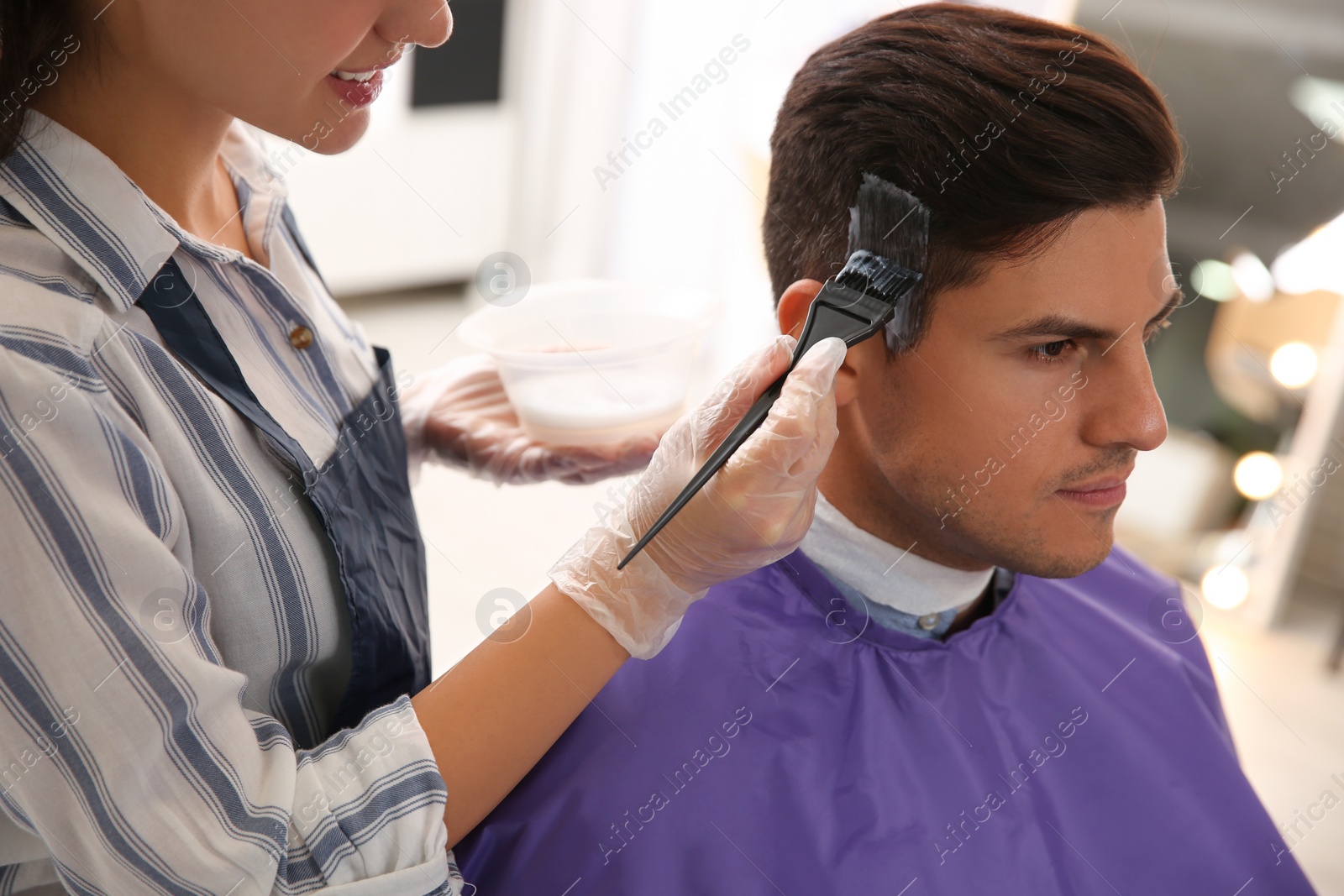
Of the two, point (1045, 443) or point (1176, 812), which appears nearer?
point (1045, 443)

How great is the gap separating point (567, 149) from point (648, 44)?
2.04ft

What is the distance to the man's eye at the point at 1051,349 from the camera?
1205 mm

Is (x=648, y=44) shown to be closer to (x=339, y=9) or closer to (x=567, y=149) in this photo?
(x=567, y=149)

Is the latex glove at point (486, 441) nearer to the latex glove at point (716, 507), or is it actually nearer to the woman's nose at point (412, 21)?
the latex glove at point (716, 507)

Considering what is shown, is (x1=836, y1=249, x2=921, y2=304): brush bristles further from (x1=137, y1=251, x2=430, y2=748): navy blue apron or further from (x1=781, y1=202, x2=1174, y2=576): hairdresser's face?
(x1=137, y1=251, x2=430, y2=748): navy blue apron

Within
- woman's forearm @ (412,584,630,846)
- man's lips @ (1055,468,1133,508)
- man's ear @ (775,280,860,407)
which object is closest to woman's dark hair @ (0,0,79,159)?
woman's forearm @ (412,584,630,846)

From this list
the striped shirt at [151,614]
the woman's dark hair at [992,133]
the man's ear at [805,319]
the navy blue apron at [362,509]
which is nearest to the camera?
the striped shirt at [151,614]

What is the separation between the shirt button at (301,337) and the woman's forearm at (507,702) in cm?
42

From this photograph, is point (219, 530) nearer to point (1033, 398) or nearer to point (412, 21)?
point (412, 21)

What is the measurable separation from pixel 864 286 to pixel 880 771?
0.55 metres

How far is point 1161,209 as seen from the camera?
4.06 ft

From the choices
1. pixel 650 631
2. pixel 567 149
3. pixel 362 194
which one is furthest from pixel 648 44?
pixel 650 631

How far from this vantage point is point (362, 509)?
1205 millimetres

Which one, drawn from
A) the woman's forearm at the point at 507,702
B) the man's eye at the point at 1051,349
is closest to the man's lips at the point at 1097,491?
the man's eye at the point at 1051,349
